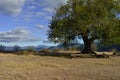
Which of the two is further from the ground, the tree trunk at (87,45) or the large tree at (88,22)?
the large tree at (88,22)

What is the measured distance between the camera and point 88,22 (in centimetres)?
4338

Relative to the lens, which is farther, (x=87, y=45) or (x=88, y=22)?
(x=87, y=45)

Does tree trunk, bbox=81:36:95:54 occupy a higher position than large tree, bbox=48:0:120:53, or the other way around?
large tree, bbox=48:0:120:53

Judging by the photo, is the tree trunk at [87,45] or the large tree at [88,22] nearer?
the large tree at [88,22]

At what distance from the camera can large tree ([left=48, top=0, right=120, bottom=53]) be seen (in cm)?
4375

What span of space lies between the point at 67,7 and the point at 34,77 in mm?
27541

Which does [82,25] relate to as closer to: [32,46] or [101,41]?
[101,41]

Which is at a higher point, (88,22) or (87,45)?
(88,22)

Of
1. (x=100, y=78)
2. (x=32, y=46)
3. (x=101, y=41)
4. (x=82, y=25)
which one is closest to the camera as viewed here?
(x=100, y=78)

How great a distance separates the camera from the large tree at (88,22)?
1722 inches

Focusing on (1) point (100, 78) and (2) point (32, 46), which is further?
(2) point (32, 46)

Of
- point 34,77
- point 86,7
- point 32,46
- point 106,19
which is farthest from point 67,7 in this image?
point 34,77

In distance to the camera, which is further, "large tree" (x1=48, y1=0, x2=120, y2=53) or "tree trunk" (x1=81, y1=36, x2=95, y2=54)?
"tree trunk" (x1=81, y1=36, x2=95, y2=54)

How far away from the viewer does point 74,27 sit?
44.1 metres
